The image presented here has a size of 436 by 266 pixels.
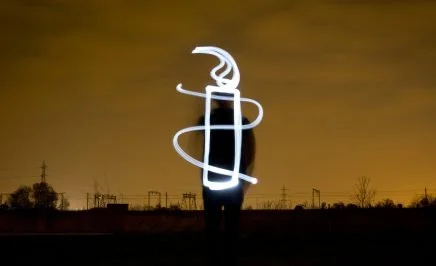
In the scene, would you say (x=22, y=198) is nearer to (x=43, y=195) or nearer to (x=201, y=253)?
(x=43, y=195)

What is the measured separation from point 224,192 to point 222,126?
84 centimetres

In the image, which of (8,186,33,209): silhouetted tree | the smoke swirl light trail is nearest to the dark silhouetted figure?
the smoke swirl light trail

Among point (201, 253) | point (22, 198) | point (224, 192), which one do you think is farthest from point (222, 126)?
point (22, 198)

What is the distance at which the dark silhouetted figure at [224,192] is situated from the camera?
31.2ft

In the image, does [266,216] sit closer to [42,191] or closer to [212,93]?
[212,93]

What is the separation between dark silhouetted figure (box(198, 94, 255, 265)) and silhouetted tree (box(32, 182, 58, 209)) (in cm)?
6925

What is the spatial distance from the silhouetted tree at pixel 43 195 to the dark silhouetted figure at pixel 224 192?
69.3 meters

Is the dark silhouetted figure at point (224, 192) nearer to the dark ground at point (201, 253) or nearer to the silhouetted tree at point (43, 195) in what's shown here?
the dark ground at point (201, 253)

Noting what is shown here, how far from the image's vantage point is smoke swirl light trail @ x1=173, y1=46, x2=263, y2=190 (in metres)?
9.54

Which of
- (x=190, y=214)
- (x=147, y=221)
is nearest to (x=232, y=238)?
(x=190, y=214)

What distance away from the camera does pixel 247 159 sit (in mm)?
9781

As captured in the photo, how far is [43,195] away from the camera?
265 ft

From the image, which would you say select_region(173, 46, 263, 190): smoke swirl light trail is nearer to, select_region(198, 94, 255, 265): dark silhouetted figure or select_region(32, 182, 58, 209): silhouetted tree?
select_region(198, 94, 255, 265): dark silhouetted figure

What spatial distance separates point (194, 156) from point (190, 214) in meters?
22.4
